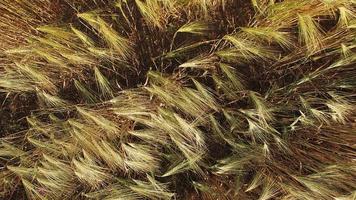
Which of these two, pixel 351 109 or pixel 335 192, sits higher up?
pixel 351 109

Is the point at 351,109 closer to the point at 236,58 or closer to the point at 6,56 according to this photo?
the point at 236,58

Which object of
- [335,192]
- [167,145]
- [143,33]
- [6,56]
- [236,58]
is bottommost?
[335,192]

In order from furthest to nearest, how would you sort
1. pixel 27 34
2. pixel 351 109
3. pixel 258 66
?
pixel 27 34
pixel 258 66
pixel 351 109

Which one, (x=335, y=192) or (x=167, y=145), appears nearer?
(x=335, y=192)

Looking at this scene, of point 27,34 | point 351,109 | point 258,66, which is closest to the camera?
point 351,109

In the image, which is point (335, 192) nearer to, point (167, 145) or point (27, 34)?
point (167, 145)

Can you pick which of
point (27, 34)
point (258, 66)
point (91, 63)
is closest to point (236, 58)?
point (258, 66)

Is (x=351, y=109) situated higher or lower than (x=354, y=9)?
lower

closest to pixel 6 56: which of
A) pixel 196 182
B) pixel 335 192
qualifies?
pixel 196 182

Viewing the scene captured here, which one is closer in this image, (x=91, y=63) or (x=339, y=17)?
(x=339, y=17)
